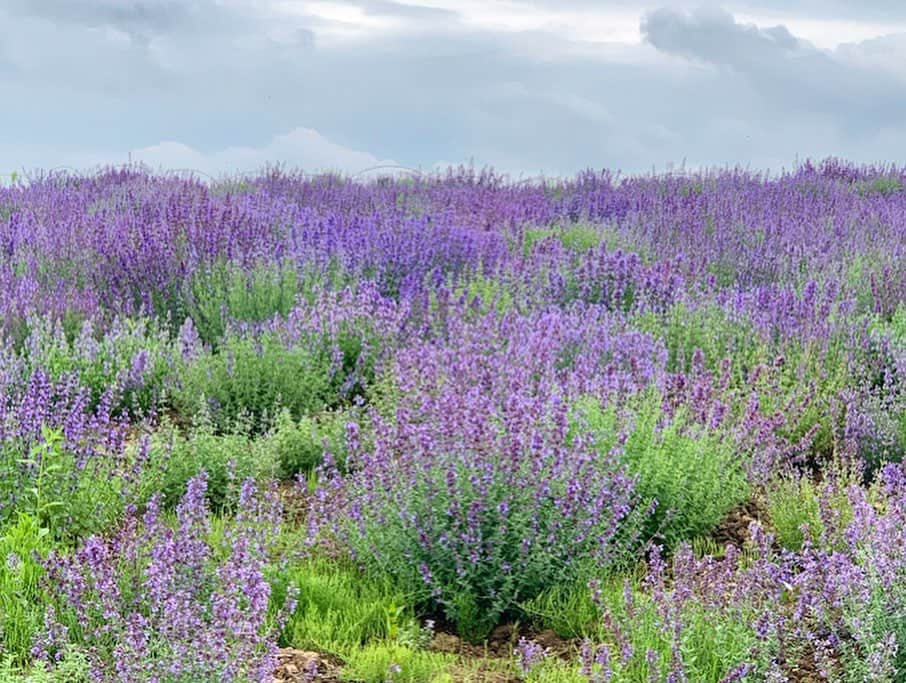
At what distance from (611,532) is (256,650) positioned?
3.84 feet

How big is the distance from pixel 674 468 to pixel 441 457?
3.28ft

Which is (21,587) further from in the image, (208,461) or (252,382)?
(252,382)

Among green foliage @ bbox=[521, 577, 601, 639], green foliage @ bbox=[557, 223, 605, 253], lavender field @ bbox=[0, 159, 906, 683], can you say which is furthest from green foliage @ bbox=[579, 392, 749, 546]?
green foliage @ bbox=[557, 223, 605, 253]

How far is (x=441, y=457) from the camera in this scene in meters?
3.52

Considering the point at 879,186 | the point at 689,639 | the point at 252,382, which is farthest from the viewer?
the point at 879,186

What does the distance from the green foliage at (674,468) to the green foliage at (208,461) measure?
135cm

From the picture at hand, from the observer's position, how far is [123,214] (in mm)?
8492

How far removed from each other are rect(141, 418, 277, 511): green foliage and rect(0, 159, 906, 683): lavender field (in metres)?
0.02

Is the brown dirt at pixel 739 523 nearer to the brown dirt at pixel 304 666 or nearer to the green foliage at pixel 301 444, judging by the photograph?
the green foliage at pixel 301 444

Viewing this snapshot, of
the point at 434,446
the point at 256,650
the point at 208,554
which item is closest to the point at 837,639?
the point at 434,446

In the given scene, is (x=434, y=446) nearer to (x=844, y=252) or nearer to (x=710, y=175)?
(x=844, y=252)

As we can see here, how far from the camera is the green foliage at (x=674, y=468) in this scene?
3965mm

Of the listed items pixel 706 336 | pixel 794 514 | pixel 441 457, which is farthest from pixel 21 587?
pixel 706 336

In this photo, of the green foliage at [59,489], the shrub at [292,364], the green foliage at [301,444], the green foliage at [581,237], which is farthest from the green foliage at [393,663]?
the green foliage at [581,237]
